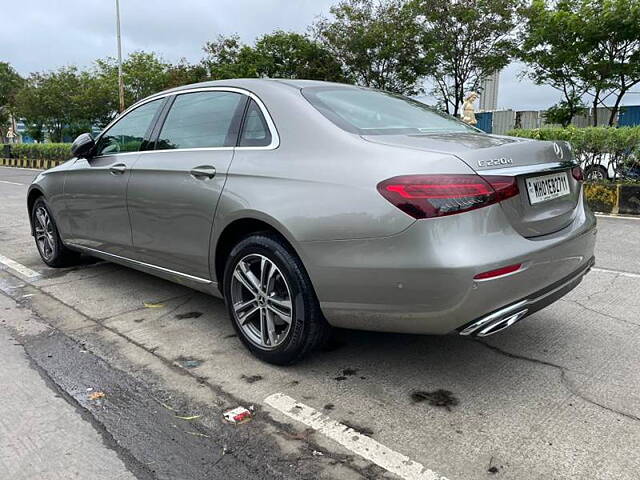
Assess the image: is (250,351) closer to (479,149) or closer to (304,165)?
(304,165)

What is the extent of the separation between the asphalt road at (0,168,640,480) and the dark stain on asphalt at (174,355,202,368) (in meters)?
0.01

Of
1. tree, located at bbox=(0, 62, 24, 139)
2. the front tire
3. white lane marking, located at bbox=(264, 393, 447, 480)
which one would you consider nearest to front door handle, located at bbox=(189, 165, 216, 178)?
the front tire

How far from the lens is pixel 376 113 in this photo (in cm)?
315

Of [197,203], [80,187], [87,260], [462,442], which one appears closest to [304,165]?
[197,203]

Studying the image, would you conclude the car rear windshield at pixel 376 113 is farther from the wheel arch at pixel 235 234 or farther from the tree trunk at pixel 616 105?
the tree trunk at pixel 616 105

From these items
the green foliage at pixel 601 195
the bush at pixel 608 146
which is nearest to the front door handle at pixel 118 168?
the bush at pixel 608 146

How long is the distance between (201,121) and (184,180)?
433 mm

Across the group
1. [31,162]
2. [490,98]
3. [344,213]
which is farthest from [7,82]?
[344,213]

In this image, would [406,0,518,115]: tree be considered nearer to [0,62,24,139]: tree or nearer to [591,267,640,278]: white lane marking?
[591,267,640,278]: white lane marking

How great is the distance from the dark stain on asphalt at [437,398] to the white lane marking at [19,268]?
4065 millimetres

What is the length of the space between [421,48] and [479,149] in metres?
21.5

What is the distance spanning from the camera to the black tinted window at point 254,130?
3.06 m

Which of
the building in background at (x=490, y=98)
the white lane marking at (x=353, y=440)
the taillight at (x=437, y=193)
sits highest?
the building in background at (x=490, y=98)

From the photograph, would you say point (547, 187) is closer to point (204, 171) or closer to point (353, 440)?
point (353, 440)
